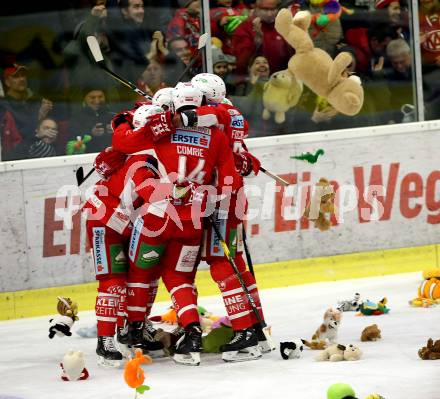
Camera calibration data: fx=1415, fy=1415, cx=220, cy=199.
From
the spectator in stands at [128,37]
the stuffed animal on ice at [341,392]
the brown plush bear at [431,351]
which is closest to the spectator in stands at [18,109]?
the spectator in stands at [128,37]

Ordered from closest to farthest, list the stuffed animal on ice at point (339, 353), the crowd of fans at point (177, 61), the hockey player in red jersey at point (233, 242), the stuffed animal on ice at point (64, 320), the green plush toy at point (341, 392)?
the green plush toy at point (341, 392) → the stuffed animal on ice at point (339, 353) → the hockey player in red jersey at point (233, 242) → the stuffed animal on ice at point (64, 320) → the crowd of fans at point (177, 61)

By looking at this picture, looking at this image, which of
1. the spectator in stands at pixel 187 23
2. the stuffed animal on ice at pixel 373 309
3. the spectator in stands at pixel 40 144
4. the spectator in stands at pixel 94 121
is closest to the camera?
the stuffed animal on ice at pixel 373 309

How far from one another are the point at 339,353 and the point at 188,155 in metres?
1.20

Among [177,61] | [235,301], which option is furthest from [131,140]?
[177,61]

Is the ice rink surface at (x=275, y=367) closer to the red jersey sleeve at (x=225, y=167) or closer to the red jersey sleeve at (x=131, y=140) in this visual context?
the red jersey sleeve at (x=225, y=167)

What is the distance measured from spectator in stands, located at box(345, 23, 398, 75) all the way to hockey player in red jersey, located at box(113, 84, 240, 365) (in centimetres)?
315

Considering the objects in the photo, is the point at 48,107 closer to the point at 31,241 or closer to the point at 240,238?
the point at 31,241

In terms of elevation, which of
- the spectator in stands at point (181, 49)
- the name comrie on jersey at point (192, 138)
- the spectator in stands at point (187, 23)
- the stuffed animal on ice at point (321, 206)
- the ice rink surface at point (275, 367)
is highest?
the spectator in stands at point (187, 23)

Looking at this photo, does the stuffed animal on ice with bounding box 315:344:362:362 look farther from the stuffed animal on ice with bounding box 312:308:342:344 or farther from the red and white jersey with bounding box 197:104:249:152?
the red and white jersey with bounding box 197:104:249:152

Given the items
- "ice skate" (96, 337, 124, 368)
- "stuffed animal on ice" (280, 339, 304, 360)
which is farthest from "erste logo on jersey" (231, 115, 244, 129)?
"ice skate" (96, 337, 124, 368)

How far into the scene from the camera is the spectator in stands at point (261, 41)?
31.4 ft

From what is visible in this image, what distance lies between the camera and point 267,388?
6129 millimetres

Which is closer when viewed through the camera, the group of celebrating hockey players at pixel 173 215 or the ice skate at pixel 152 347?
the group of celebrating hockey players at pixel 173 215

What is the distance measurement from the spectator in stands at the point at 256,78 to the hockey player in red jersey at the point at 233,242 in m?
2.35
